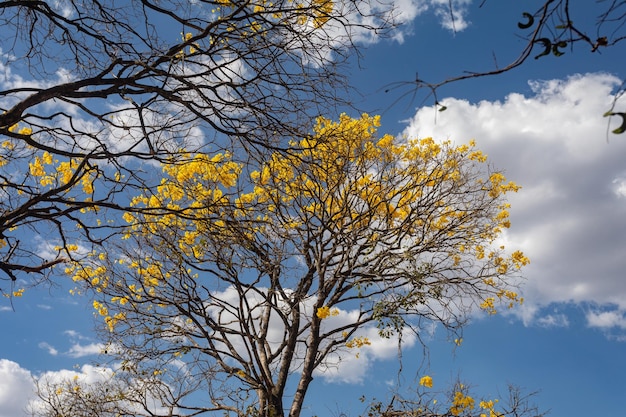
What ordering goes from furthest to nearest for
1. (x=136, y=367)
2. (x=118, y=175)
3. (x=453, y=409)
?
(x=136, y=367) < (x=453, y=409) < (x=118, y=175)

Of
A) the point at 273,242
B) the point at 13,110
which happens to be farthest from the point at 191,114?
the point at 273,242

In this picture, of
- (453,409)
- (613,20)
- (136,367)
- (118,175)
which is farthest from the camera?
(136,367)

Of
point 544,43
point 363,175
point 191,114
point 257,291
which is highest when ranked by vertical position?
point 363,175

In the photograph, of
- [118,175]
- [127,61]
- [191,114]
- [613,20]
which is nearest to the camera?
[613,20]

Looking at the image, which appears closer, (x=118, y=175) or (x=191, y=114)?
(x=191, y=114)

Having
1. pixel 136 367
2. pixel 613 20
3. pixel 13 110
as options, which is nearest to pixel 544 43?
pixel 613 20

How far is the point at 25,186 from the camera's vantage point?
4.36 meters

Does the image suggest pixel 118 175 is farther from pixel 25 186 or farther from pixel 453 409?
pixel 453 409

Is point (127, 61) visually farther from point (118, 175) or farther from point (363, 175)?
point (363, 175)

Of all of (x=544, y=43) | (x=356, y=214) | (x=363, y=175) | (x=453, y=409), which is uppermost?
(x=363, y=175)

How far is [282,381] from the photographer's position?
8.17 meters

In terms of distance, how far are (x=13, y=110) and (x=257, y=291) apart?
17.4ft

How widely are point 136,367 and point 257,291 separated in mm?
2162

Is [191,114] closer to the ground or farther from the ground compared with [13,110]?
farther from the ground
